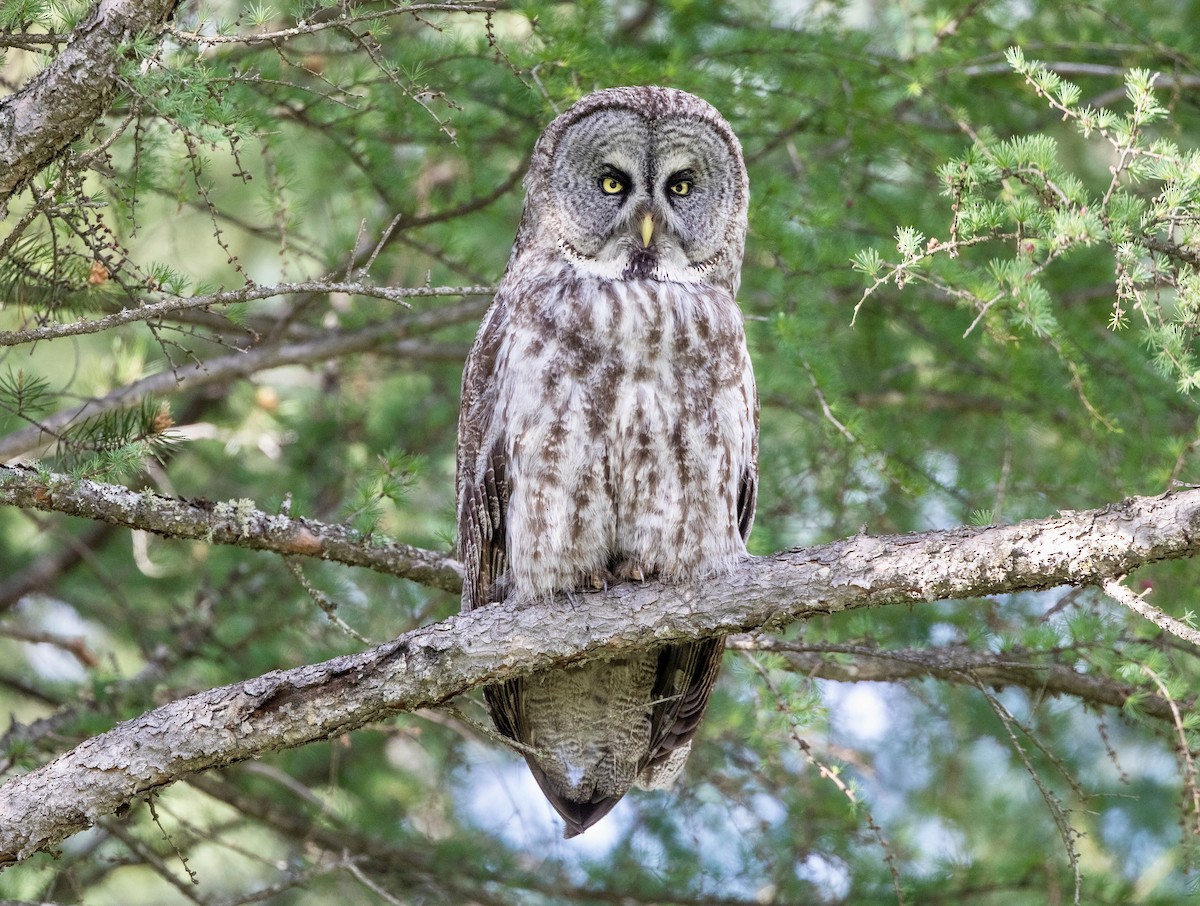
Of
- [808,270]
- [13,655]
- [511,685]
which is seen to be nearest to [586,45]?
[808,270]

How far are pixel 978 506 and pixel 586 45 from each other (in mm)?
2242

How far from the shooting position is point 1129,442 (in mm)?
4672

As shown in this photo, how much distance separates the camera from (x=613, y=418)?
11.3ft

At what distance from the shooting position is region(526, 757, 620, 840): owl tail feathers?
393 centimetres

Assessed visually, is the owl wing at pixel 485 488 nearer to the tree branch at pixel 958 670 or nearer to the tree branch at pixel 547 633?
the tree branch at pixel 547 633

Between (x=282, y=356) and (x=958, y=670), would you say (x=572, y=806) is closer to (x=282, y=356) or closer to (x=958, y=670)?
(x=958, y=670)

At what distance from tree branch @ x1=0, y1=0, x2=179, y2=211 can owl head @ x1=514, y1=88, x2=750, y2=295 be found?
1.42m

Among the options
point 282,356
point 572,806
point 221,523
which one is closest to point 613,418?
point 221,523

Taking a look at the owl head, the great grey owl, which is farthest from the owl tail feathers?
the owl head

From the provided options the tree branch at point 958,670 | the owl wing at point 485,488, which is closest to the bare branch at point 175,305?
the owl wing at point 485,488

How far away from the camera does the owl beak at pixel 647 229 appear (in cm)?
377

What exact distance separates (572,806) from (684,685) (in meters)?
0.54

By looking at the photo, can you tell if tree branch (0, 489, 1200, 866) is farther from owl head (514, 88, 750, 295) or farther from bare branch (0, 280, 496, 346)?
owl head (514, 88, 750, 295)

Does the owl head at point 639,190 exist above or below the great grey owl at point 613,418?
above
